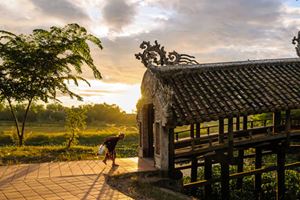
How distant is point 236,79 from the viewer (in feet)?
45.0

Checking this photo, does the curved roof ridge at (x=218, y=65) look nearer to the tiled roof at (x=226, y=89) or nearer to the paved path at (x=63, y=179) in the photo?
the tiled roof at (x=226, y=89)

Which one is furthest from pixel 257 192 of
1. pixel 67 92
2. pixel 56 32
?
pixel 56 32

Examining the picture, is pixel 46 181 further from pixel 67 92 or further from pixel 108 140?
pixel 67 92

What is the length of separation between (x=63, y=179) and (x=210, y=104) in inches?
195

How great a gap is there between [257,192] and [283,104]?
4571 millimetres

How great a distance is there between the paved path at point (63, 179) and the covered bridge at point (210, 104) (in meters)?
1.39

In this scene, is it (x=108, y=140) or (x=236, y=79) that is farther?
(x=236, y=79)

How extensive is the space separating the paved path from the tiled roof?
99.5 inches

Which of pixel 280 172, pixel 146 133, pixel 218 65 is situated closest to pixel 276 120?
pixel 280 172

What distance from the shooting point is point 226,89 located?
12984mm

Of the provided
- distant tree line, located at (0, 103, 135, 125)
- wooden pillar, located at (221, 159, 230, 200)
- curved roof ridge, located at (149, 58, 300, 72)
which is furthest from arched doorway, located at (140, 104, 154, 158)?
distant tree line, located at (0, 103, 135, 125)

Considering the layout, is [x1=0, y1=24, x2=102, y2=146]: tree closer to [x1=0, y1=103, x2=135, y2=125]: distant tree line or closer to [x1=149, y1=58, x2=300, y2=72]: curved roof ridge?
[x1=149, y1=58, x2=300, y2=72]: curved roof ridge

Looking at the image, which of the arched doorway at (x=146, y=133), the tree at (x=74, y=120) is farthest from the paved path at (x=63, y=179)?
the tree at (x=74, y=120)

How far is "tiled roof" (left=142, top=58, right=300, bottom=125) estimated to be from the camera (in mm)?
11742
